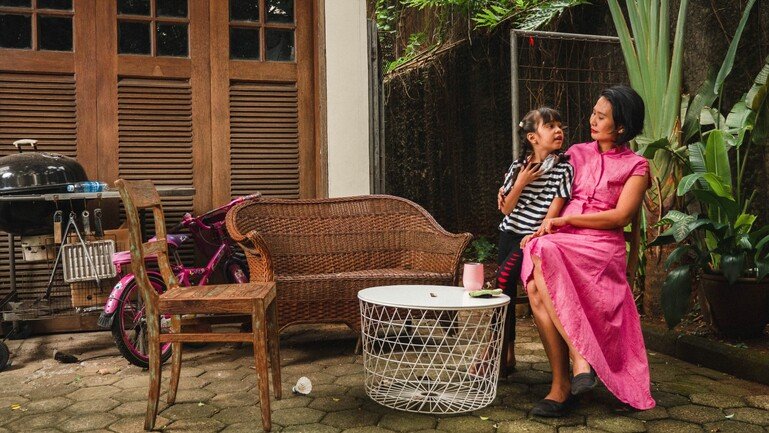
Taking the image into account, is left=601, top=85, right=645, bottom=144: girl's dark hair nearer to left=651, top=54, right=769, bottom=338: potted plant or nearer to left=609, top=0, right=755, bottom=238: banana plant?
left=651, top=54, right=769, bottom=338: potted plant

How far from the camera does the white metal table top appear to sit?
2842mm

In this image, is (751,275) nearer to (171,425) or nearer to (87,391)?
(171,425)

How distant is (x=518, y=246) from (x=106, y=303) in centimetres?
244

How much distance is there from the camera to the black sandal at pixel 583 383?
2875mm

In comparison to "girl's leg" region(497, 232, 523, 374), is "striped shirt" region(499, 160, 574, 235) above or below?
above

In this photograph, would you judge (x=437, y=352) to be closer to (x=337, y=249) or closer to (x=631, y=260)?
(x=631, y=260)

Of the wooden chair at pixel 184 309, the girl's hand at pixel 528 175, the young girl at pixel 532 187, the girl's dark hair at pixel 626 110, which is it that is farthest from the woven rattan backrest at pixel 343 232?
the girl's dark hair at pixel 626 110

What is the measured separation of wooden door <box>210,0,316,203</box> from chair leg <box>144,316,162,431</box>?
2.37 metres

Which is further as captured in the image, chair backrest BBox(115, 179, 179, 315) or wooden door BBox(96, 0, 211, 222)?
wooden door BBox(96, 0, 211, 222)

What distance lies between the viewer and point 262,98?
5.31 metres

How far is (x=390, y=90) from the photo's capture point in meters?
9.81

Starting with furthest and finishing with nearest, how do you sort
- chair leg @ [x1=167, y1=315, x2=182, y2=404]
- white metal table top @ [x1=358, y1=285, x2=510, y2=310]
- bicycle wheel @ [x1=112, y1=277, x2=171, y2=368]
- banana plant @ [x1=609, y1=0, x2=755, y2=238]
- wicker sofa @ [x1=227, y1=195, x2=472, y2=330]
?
banana plant @ [x1=609, y1=0, x2=755, y2=238], wicker sofa @ [x1=227, y1=195, x2=472, y2=330], bicycle wheel @ [x1=112, y1=277, x2=171, y2=368], chair leg @ [x1=167, y1=315, x2=182, y2=404], white metal table top @ [x1=358, y1=285, x2=510, y2=310]

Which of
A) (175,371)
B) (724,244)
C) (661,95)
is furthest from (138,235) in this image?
(661,95)

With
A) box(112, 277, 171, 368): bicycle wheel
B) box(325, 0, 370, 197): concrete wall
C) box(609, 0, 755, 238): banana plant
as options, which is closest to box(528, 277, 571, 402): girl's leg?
box(609, 0, 755, 238): banana plant
